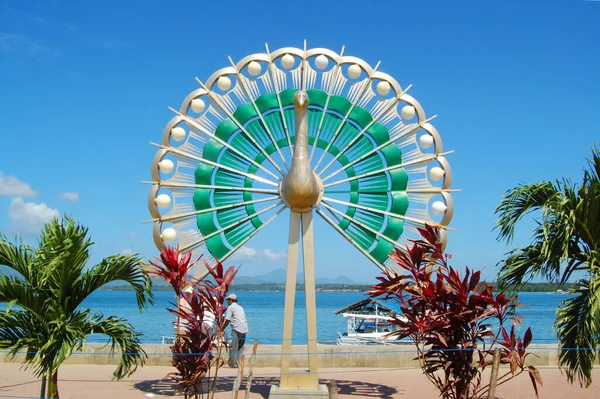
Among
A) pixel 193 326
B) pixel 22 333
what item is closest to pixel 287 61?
pixel 193 326

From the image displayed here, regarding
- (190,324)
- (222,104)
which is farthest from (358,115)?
(190,324)

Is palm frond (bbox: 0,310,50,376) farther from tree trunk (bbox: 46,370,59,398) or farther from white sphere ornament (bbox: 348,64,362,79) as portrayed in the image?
white sphere ornament (bbox: 348,64,362,79)

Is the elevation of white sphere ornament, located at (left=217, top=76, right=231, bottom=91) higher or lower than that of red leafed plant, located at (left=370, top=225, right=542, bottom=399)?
higher

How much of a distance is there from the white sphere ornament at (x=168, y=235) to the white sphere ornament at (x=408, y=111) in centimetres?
501

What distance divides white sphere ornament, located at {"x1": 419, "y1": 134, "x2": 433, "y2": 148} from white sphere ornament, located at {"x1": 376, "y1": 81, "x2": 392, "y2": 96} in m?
1.13

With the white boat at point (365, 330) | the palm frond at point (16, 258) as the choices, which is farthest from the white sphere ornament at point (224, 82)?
the white boat at point (365, 330)

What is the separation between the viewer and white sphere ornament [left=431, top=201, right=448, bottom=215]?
13148 millimetres

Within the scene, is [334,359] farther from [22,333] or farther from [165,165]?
[22,333]

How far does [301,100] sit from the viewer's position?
12570mm

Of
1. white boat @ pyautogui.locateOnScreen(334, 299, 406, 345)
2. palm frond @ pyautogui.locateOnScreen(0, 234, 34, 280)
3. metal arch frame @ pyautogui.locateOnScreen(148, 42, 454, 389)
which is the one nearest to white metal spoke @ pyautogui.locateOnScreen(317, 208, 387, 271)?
metal arch frame @ pyautogui.locateOnScreen(148, 42, 454, 389)

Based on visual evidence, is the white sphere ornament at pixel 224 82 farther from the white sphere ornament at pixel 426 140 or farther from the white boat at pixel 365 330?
the white boat at pixel 365 330

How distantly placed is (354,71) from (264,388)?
6.55 meters

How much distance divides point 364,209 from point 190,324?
4547 mm

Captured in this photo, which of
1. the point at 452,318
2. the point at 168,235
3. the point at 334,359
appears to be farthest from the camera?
the point at 334,359
